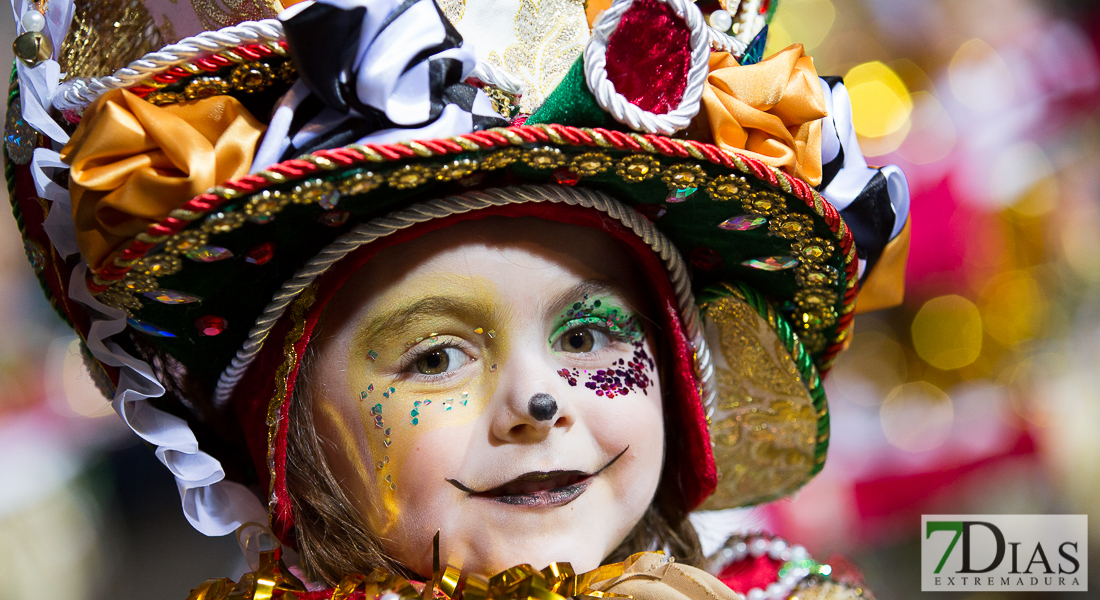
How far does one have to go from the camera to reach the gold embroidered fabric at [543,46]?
104 centimetres

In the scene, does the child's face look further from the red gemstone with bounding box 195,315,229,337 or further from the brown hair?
the red gemstone with bounding box 195,315,229,337

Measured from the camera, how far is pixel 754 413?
53.4 inches

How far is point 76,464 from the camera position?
217cm

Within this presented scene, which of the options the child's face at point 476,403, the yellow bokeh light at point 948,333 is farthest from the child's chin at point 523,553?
the yellow bokeh light at point 948,333

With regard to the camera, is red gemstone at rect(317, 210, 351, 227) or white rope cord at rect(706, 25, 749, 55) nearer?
red gemstone at rect(317, 210, 351, 227)

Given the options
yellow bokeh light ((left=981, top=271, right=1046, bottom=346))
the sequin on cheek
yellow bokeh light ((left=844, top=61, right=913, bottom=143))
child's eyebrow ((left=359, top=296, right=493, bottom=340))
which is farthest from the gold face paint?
yellow bokeh light ((left=981, top=271, right=1046, bottom=346))

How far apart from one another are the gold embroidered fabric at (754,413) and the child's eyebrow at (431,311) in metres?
0.41

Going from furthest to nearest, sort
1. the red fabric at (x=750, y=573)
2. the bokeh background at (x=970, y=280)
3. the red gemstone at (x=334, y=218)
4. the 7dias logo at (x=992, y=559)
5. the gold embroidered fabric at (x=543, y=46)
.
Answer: the bokeh background at (x=970, y=280) → the 7dias logo at (x=992, y=559) → the red fabric at (x=750, y=573) → the gold embroidered fabric at (x=543, y=46) → the red gemstone at (x=334, y=218)

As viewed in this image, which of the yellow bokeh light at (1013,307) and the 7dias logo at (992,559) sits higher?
the yellow bokeh light at (1013,307)

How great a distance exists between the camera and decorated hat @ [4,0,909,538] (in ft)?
2.82

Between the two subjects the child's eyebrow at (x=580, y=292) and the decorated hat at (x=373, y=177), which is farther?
the child's eyebrow at (x=580, y=292)

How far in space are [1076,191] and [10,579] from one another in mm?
3171

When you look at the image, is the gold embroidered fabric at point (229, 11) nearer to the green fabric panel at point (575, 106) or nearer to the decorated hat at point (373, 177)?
the decorated hat at point (373, 177)

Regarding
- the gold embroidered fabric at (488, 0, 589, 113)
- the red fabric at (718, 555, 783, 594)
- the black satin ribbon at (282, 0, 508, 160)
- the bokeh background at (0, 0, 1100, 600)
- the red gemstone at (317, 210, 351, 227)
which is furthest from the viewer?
the bokeh background at (0, 0, 1100, 600)
